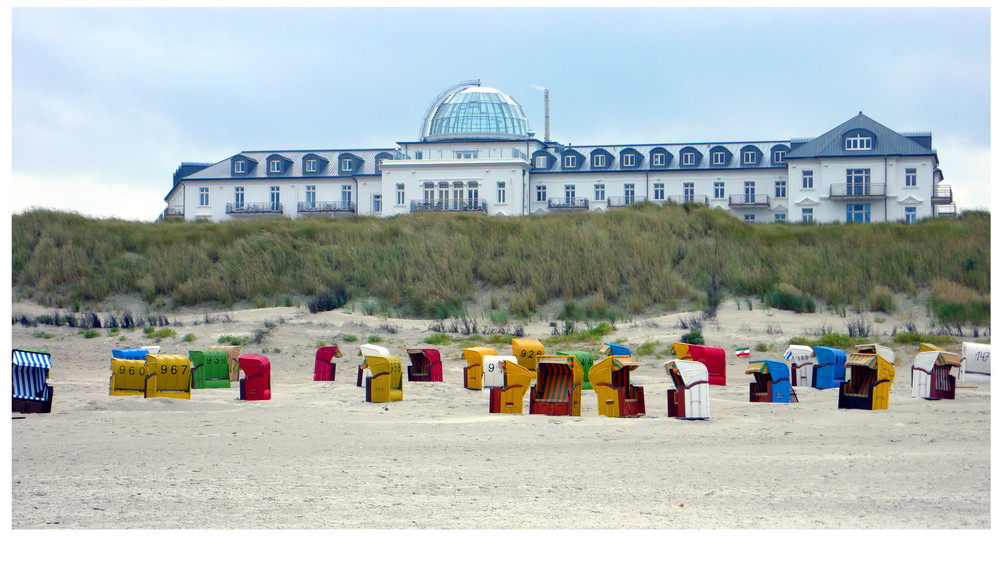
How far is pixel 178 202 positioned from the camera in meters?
69.9

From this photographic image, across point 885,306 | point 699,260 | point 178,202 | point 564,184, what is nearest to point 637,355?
point 885,306

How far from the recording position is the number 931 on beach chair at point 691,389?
11.3 metres

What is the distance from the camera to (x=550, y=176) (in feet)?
213

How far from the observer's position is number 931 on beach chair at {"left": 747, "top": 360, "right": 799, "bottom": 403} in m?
12.8

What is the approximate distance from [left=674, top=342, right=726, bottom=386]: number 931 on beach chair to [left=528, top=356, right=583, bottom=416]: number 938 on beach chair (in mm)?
3443

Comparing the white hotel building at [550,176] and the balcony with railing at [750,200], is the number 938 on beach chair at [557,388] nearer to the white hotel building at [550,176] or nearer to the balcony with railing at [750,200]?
the white hotel building at [550,176]

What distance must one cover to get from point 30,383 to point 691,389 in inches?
279

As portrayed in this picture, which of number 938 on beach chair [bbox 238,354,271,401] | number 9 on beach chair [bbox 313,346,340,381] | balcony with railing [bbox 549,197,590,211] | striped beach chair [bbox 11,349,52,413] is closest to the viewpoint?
striped beach chair [bbox 11,349,52,413]

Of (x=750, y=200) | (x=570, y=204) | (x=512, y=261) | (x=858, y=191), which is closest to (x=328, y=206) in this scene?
(x=570, y=204)

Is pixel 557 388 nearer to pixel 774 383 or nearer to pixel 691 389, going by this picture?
pixel 691 389

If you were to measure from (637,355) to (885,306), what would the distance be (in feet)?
29.0

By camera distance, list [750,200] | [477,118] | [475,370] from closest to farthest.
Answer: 1. [475,370]
2. [750,200]
3. [477,118]

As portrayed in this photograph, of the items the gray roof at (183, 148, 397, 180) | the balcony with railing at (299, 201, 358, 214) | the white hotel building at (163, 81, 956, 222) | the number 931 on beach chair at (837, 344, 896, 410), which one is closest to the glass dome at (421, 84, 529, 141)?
the white hotel building at (163, 81, 956, 222)

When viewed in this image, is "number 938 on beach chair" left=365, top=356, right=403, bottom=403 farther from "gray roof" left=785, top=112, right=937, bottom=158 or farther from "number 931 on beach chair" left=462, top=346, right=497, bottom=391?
"gray roof" left=785, top=112, right=937, bottom=158
